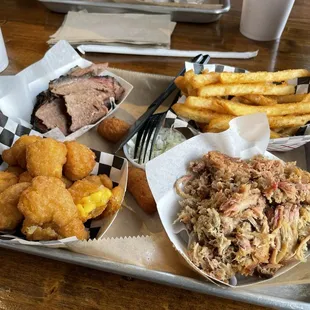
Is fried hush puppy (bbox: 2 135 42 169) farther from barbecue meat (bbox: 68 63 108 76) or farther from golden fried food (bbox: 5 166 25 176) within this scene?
barbecue meat (bbox: 68 63 108 76)

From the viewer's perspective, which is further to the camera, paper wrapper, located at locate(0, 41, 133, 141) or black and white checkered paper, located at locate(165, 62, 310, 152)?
paper wrapper, located at locate(0, 41, 133, 141)

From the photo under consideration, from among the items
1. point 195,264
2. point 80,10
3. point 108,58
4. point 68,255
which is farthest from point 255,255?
point 80,10

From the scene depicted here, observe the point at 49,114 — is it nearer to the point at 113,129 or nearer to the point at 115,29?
the point at 113,129

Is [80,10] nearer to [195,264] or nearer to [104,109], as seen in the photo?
[104,109]

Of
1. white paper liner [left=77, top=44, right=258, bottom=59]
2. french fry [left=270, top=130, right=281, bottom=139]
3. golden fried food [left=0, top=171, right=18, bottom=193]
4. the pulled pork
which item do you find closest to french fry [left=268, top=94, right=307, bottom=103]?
french fry [left=270, top=130, right=281, bottom=139]

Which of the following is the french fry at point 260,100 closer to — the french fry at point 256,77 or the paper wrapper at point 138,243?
the french fry at point 256,77

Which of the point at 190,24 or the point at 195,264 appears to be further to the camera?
the point at 190,24

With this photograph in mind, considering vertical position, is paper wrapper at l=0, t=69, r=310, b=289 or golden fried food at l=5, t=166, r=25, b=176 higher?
golden fried food at l=5, t=166, r=25, b=176
